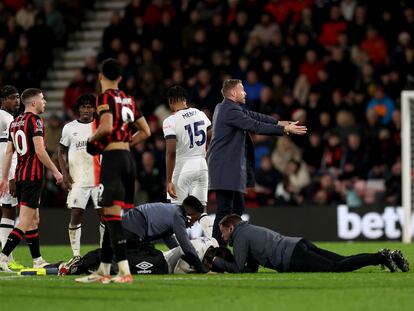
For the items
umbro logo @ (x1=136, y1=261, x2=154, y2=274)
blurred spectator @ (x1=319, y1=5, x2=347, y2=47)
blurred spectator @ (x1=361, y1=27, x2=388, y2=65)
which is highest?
blurred spectator @ (x1=319, y1=5, x2=347, y2=47)

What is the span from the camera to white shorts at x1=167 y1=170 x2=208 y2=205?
13555 millimetres

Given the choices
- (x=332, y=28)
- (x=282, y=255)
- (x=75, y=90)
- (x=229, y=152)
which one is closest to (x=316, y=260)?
(x=282, y=255)

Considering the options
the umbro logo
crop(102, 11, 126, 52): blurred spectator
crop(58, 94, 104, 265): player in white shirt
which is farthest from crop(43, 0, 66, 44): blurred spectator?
the umbro logo

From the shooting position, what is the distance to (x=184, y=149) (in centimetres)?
1354

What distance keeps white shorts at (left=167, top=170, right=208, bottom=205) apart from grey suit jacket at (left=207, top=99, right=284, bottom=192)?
0.50 metres

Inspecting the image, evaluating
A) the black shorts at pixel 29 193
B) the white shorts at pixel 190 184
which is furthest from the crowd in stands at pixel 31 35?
the black shorts at pixel 29 193

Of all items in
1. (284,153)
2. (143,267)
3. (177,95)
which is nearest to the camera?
(143,267)

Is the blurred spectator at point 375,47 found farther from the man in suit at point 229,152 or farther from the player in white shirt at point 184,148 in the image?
the man in suit at point 229,152

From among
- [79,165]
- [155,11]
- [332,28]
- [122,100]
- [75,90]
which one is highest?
[155,11]

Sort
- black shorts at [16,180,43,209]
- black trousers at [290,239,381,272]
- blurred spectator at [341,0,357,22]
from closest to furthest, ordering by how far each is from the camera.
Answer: black trousers at [290,239,381,272]
black shorts at [16,180,43,209]
blurred spectator at [341,0,357,22]

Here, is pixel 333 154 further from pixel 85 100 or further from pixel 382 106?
pixel 85 100

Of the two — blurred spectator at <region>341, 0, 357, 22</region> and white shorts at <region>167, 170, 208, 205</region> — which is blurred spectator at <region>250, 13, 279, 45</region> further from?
white shorts at <region>167, 170, 208, 205</region>

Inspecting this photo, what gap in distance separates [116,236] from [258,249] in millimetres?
1903

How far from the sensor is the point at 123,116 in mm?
10016
